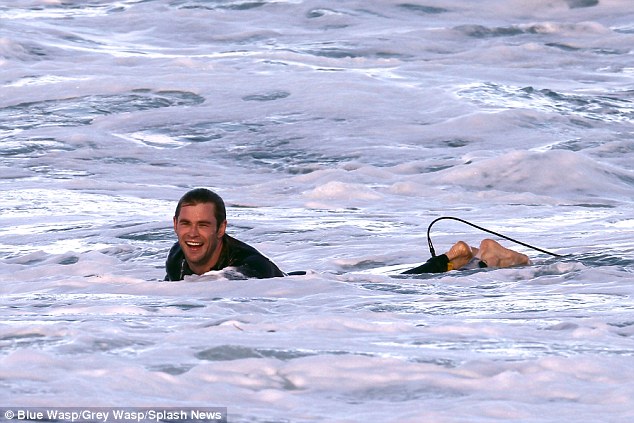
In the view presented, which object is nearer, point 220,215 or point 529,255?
point 220,215

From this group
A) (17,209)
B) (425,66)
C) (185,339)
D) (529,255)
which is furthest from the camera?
(425,66)

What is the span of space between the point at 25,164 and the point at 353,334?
10999 mm

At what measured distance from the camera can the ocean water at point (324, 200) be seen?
5.41m

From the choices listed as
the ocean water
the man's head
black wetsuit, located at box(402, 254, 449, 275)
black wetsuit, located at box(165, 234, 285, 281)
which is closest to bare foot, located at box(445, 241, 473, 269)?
black wetsuit, located at box(402, 254, 449, 275)

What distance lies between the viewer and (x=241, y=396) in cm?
516

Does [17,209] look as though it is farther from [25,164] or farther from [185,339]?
[185,339]

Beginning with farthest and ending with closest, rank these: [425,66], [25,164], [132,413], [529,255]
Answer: [425,66]
[25,164]
[529,255]
[132,413]

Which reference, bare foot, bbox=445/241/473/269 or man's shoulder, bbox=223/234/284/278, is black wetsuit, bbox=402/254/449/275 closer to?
bare foot, bbox=445/241/473/269

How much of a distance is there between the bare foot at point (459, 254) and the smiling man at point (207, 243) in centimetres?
142

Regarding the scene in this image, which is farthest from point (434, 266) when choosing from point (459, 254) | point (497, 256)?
point (497, 256)

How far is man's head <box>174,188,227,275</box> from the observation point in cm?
829

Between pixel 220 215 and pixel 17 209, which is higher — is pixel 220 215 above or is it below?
above

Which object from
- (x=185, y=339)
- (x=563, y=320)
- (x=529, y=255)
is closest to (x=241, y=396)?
(x=185, y=339)

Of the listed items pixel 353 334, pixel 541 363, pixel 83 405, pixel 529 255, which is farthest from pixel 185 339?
pixel 529 255
